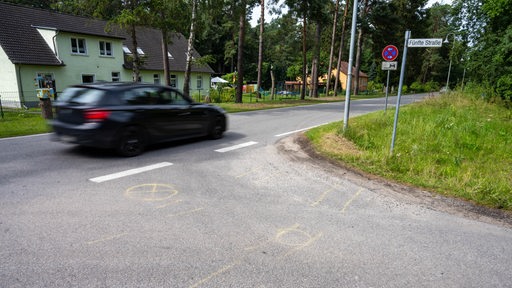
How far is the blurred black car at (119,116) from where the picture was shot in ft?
20.2

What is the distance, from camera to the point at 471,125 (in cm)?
1078

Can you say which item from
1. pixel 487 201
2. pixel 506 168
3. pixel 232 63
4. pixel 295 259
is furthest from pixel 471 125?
pixel 232 63

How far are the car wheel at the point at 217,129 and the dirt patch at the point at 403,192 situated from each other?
84.8 inches

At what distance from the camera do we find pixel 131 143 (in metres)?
6.66

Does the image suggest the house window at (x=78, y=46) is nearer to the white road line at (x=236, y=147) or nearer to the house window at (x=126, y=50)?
the house window at (x=126, y=50)

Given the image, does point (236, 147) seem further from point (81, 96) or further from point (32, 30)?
point (32, 30)

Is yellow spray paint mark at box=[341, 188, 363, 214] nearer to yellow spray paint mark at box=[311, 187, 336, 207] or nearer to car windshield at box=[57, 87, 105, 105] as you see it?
yellow spray paint mark at box=[311, 187, 336, 207]

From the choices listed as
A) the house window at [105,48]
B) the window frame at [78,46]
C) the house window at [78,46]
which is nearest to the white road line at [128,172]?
the window frame at [78,46]

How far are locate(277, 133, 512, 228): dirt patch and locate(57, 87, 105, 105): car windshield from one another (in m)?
4.35

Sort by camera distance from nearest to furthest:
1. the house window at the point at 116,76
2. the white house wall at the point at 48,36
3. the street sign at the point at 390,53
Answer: the street sign at the point at 390,53
the white house wall at the point at 48,36
the house window at the point at 116,76

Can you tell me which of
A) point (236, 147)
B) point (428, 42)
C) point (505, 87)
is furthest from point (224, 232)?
point (505, 87)

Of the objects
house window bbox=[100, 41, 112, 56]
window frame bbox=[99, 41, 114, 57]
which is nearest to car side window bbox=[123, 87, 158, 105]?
window frame bbox=[99, 41, 114, 57]

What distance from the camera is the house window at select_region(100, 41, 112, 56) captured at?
2686cm

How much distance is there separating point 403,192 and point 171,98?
5.56m
